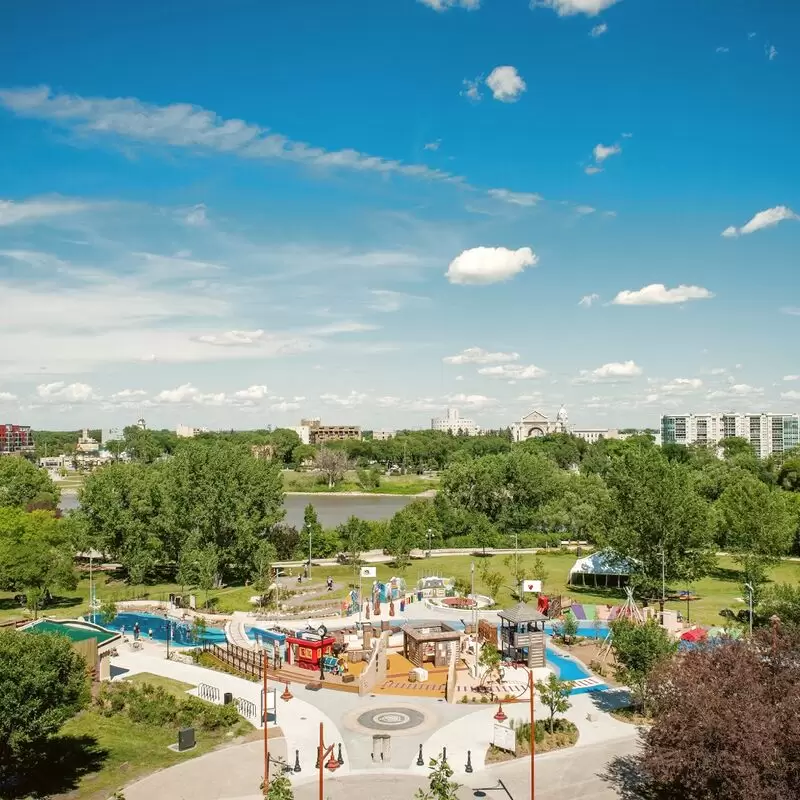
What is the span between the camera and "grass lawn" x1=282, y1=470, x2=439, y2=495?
129 meters

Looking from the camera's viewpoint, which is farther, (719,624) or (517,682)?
(719,624)

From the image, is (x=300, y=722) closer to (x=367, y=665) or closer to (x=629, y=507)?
(x=367, y=665)

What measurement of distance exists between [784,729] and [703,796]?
96.7 inches

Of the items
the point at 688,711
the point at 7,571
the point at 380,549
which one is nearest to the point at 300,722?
the point at 688,711

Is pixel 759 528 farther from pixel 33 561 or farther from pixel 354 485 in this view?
pixel 354 485

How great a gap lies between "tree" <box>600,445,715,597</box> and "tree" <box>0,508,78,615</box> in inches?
1302

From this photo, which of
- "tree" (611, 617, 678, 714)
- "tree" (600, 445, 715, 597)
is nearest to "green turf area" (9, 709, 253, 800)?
"tree" (611, 617, 678, 714)

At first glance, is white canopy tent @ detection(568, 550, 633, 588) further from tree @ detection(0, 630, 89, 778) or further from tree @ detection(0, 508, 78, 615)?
tree @ detection(0, 630, 89, 778)

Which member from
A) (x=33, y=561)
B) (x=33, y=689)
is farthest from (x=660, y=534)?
(x=33, y=689)

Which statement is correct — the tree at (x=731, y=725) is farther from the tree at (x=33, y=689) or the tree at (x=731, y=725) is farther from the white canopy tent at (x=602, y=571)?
the white canopy tent at (x=602, y=571)

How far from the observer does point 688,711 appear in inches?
672

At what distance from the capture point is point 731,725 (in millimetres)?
16031

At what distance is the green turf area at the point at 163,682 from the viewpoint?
29.3 m

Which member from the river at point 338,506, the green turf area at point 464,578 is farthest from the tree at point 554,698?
the river at point 338,506
